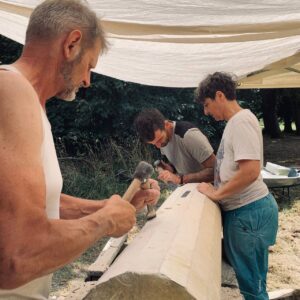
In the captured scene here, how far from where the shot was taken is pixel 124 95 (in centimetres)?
975

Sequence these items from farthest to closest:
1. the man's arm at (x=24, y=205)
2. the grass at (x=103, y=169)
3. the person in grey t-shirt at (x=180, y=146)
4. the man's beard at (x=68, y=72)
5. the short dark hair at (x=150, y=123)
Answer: the grass at (x=103, y=169)
the short dark hair at (x=150, y=123)
the person in grey t-shirt at (x=180, y=146)
the man's beard at (x=68, y=72)
the man's arm at (x=24, y=205)

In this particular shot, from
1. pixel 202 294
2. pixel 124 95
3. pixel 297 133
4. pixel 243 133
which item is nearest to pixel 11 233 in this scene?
pixel 202 294

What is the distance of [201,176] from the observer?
3.40m

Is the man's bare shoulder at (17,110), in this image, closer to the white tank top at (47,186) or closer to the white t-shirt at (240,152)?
the white tank top at (47,186)

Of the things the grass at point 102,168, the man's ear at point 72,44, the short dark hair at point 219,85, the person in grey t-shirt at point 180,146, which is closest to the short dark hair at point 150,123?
the person in grey t-shirt at point 180,146

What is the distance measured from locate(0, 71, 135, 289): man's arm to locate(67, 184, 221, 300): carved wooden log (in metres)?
0.24

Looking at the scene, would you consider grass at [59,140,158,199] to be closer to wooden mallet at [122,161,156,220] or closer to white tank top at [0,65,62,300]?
wooden mallet at [122,161,156,220]

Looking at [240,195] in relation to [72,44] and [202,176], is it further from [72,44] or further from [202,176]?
[72,44]

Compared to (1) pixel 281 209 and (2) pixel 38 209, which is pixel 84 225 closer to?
(2) pixel 38 209

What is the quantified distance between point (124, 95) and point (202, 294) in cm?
849

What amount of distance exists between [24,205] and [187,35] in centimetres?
245

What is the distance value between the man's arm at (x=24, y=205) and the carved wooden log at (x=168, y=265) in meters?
0.24

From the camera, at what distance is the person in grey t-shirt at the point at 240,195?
112 inches

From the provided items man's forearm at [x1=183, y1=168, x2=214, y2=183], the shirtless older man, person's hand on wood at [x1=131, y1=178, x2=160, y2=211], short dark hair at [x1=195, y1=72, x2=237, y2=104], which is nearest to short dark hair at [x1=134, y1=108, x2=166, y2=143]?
man's forearm at [x1=183, y1=168, x2=214, y2=183]
